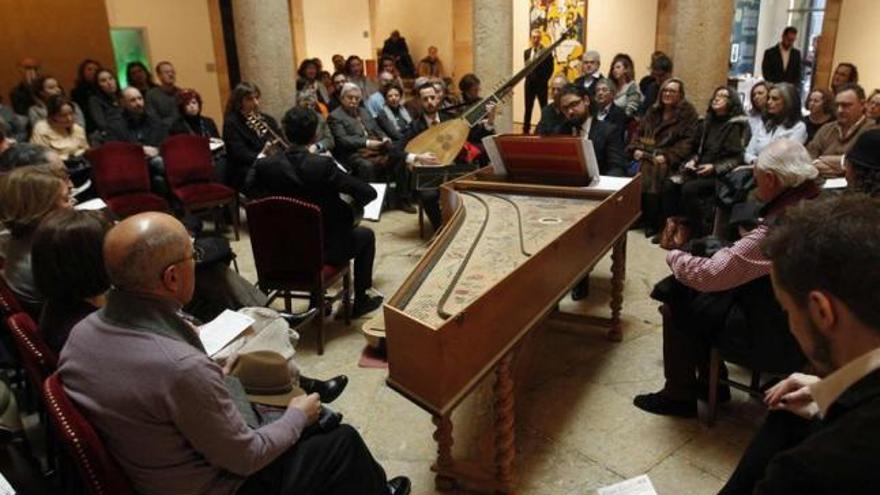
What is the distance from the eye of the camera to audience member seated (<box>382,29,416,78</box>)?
498 inches

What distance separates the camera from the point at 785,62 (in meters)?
8.94

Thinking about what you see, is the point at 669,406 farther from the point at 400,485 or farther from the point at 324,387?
the point at 324,387

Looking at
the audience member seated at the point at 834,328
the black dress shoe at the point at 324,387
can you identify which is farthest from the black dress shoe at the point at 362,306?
the audience member seated at the point at 834,328

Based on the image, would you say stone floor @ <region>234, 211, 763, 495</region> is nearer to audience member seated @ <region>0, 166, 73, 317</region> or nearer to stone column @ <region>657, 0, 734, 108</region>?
audience member seated @ <region>0, 166, 73, 317</region>

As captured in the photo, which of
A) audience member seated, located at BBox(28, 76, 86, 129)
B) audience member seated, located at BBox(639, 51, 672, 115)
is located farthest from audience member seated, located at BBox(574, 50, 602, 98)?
audience member seated, located at BBox(28, 76, 86, 129)

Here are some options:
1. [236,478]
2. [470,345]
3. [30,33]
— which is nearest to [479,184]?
[470,345]

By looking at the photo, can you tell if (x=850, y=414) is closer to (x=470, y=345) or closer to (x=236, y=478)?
(x=470, y=345)

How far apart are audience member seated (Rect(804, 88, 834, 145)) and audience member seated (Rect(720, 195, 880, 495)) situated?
4.43 meters

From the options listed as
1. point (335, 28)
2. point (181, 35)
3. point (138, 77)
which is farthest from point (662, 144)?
point (335, 28)

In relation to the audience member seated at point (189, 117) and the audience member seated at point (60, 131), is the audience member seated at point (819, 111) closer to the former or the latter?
the audience member seated at point (189, 117)

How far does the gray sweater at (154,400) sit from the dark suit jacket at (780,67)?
30.2 feet

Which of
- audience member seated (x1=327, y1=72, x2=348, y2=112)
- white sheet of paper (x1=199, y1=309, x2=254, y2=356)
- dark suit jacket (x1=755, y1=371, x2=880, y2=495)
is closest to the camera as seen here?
dark suit jacket (x1=755, y1=371, x2=880, y2=495)

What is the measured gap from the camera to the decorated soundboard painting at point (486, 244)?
246 centimetres

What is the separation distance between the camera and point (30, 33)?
8.18 metres
